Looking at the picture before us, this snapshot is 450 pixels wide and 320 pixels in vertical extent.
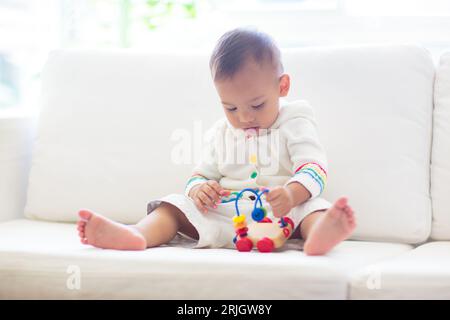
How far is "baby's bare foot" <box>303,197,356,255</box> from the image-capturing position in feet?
4.24

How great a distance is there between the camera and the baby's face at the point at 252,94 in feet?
4.98

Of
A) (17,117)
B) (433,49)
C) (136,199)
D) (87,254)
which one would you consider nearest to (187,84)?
(136,199)

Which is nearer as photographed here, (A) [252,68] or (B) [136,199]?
(A) [252,68]

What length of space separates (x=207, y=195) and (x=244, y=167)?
0.13 m

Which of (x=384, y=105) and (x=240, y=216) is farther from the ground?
(x=384, y=105)

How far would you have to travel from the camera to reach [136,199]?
1.83 metres

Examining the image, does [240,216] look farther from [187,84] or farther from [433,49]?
[433,49]

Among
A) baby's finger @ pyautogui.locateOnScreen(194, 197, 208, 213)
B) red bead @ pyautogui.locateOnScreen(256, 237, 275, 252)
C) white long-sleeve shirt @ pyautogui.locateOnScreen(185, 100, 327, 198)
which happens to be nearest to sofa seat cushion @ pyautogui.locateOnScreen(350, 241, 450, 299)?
red bead @ pyautogui.locateOnScreen(256, 237, 275, 252)

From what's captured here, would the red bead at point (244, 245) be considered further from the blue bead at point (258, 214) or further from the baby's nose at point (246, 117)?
the baby's nose at point (246, 117)

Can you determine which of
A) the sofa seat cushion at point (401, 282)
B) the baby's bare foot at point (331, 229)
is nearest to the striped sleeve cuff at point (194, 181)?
the baby's bare foot at point (331, 229)

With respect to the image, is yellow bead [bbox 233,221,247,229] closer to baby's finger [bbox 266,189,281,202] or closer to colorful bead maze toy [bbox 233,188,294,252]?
colorful bead maze toy [bbox 233,188,294,252]

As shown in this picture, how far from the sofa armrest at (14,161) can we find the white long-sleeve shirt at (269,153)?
0.58 meters

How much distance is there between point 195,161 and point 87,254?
0.55 meters

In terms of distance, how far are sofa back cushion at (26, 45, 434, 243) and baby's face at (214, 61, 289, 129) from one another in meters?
0.21
